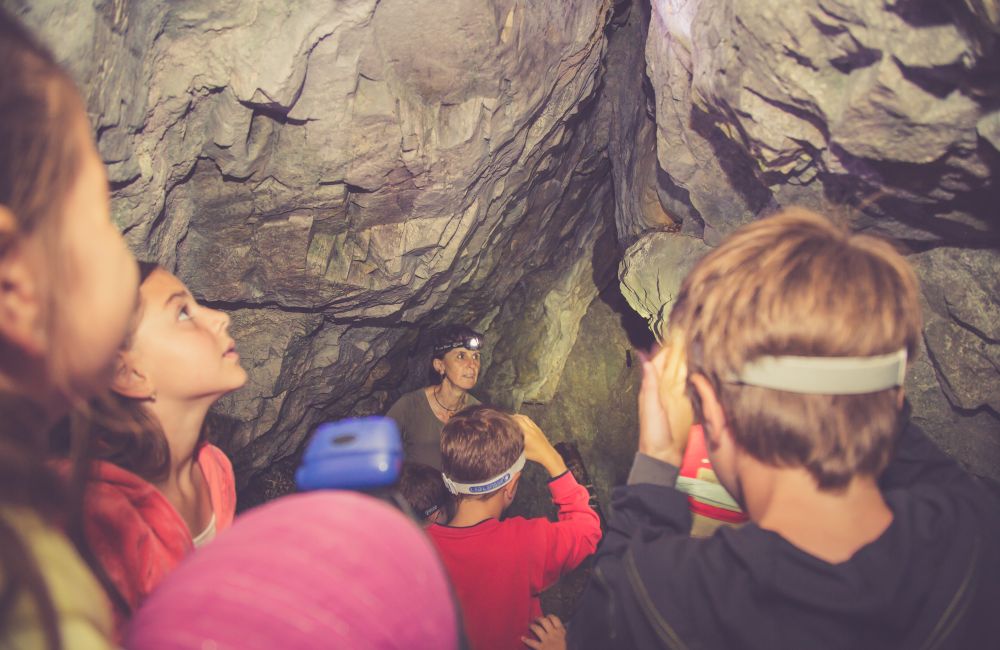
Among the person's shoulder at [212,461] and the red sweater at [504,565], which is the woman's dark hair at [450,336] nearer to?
the red sweater at [504,565]

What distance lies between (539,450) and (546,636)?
3.12ft

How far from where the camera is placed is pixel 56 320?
0.77 m

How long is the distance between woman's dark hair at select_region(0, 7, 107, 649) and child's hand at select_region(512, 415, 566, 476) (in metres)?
2.42

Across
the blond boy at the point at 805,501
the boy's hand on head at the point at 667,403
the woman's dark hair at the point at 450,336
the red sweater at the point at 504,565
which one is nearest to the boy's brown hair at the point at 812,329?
the blond boy at the point at 805,501

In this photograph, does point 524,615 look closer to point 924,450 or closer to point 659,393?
point 659,393

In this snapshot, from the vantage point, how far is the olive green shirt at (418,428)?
17.2 ft

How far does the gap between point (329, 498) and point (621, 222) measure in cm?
513

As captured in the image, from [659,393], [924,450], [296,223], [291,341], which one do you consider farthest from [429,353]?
[924,450]

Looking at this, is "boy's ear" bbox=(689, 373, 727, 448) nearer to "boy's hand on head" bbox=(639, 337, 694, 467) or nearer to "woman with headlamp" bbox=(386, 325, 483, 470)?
"boy's hand on head" bbox=(639, 337, 694, 467)

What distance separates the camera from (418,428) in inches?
211

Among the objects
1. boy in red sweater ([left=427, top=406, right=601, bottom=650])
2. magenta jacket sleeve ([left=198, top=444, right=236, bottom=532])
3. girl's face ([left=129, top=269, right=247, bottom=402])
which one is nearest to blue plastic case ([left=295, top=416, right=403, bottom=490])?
girl's face ([left=129, top=269, right=247, bottom=402])

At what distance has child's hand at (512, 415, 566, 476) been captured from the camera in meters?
2.95

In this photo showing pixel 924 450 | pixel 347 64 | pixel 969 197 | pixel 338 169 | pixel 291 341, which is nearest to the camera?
pixel 924 450

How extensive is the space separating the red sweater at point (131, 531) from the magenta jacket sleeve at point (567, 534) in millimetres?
1664
